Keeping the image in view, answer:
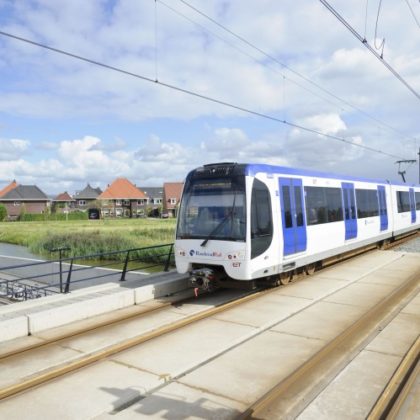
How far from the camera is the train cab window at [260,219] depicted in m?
10.1

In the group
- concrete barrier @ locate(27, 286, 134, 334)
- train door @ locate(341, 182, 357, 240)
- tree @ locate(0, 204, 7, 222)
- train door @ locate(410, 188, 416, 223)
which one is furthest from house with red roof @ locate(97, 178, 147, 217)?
concrete barrier @ locate(27, 286, 134, 334)

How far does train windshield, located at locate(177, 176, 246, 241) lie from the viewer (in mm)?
10047

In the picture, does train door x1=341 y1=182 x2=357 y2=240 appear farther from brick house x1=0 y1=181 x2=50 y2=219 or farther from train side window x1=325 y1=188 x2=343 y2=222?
brick house x1=0 y1=181 x2=50 y2=219

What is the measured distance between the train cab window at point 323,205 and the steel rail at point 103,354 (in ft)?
13.2

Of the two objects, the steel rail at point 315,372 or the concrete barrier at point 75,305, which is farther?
the concrete barrier at point 75,305

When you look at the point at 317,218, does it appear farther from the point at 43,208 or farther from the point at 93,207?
the point at 43,208

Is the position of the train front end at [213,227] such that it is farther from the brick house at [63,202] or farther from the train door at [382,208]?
the brick house at [63,202]

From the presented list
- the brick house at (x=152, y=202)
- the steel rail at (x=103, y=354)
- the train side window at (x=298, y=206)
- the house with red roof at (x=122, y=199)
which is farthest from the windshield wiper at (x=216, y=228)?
the brick house at (x=152, y=202)

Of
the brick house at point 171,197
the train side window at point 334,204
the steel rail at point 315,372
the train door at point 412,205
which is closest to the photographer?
the steel rail at point 315,372

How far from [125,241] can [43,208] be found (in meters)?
72.7

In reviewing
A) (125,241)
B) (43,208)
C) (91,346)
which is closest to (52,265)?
(125,241)

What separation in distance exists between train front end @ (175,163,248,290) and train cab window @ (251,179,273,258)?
0.85 ft

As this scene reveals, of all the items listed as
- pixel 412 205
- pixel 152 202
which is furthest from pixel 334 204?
pixel 152 202

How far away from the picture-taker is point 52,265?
32281 millimetres
